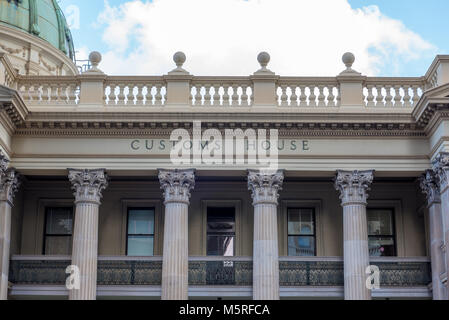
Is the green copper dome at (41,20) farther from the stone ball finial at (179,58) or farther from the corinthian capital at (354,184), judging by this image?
the corinthian capital at (354,184)

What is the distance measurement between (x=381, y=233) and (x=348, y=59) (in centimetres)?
633

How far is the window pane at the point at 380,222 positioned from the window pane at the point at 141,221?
7.82m

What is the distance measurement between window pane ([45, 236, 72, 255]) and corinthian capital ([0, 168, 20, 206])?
9.52ft

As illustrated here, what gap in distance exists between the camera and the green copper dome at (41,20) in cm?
4425

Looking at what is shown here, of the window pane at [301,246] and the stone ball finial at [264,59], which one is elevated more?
the stone ball finial at [264,59]

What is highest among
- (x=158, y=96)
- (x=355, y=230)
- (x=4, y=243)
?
(x=158, y=96)

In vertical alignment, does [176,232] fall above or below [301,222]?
below

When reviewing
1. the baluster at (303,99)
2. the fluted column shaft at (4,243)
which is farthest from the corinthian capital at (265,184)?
the fluted column shaft at (4,243)

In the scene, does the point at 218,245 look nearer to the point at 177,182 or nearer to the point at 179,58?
the point at 177,182

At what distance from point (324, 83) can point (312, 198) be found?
421 centimetres

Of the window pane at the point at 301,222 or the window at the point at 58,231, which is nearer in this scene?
the window at the point at 58,231

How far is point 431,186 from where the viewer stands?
3028 centimetres

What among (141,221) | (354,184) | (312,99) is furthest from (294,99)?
(141,221)

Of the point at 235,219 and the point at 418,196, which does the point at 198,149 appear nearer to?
the point at 235,219
